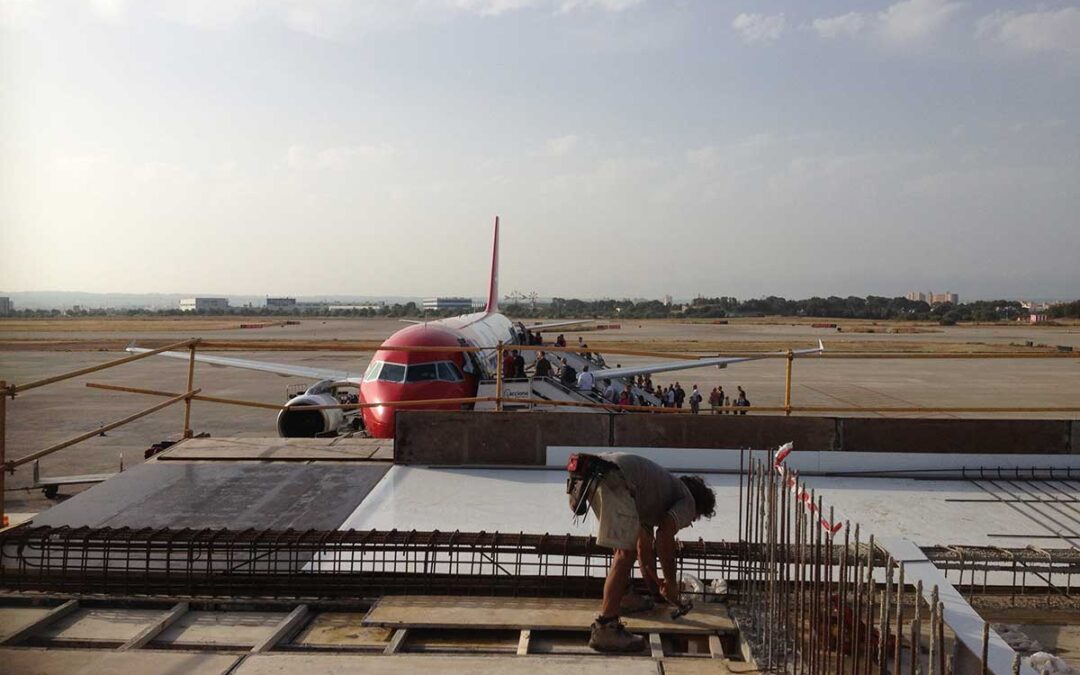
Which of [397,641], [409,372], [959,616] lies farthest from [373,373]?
[959,616]

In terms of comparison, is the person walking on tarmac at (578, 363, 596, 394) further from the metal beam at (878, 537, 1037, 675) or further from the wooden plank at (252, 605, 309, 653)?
the wooden plank at (252, 605, 309, 653)

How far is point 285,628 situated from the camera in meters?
4.07

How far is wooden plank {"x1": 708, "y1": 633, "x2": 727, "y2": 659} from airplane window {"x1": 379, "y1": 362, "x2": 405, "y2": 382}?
1135 centimetres

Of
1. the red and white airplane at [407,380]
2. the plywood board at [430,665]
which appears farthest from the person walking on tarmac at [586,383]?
the plywood board at [430,665]

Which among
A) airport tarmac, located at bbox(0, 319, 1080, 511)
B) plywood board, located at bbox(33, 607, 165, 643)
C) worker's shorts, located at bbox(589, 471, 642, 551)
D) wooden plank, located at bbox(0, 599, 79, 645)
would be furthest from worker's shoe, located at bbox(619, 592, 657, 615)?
airport tarmac, located at bbox(0, 319, 1080, 511)

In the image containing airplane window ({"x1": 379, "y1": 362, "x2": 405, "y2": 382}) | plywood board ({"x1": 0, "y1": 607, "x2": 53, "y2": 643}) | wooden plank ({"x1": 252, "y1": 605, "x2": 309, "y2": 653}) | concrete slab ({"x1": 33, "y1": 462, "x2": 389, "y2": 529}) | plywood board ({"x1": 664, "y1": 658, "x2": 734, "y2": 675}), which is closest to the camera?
plywood board ({"x1": 664, "y1": 658, "x2": 734, "y2": 675})

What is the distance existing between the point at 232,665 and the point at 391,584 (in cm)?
128

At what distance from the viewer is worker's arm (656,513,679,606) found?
4.36 m

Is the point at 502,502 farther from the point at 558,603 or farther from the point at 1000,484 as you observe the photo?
the point at 1000,484

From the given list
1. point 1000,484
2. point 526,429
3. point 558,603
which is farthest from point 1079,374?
point 558,603

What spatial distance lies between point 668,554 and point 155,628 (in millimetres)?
2869

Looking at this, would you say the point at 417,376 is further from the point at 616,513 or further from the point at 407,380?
the point at 616,513

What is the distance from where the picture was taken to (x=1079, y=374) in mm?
47500

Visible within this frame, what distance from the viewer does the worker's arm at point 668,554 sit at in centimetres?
436
